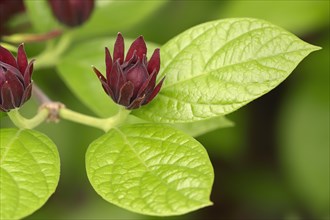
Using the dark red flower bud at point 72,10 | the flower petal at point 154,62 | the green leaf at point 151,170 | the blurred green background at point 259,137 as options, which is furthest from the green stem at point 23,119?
the blurred green background at point 259,137

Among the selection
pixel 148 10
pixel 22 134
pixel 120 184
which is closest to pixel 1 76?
pixel 22 134

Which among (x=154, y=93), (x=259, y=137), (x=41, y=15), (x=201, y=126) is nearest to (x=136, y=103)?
(x=154, y=93)

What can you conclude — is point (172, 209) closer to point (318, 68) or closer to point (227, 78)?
point (227, 78)

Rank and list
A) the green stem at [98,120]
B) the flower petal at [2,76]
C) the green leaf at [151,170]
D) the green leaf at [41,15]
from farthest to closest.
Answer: the green leaf at [41,15]
the green stem at [98,120]
the flower petal at [2,76]
the green leaf at [151,170]

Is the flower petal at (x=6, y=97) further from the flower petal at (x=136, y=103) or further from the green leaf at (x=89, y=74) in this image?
the green leaf at (x=89, y=74)

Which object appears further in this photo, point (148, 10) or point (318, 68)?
point (318, 68)

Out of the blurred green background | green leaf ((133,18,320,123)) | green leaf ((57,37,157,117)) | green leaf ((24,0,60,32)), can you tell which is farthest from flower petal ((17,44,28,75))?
the blurred green background

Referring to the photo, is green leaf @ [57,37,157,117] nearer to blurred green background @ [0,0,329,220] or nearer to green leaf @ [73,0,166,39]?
green leaf @ [73,0,166,39]
